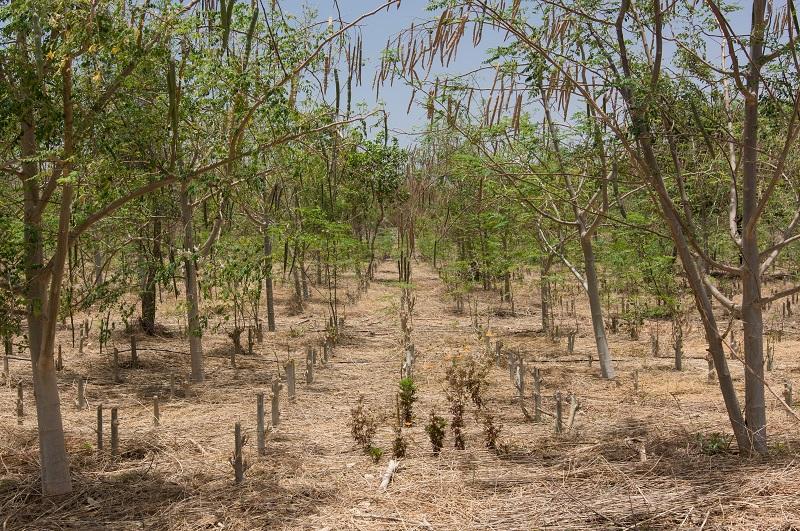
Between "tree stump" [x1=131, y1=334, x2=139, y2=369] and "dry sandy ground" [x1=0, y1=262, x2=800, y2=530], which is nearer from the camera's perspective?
"dry sandy ground" [x1=0, y1=262, x2=800, y2=530]

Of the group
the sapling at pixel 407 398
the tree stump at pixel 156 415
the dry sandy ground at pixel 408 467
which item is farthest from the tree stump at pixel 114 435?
the sapling at pixel 407 398


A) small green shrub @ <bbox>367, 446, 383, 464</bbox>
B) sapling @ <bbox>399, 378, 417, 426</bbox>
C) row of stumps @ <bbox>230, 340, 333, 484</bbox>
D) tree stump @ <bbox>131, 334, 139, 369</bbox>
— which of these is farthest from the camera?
tree stump @ <bbox>131, 334, 139, 369</bbox>

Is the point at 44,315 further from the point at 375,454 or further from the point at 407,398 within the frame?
Answer: the point at 407,398

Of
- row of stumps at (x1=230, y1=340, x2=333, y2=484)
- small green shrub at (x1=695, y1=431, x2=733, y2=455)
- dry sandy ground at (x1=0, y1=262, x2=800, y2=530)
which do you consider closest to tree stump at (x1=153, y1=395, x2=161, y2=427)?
dry sandy ground at (x1=0, y1=262, x2=800, y2=530)

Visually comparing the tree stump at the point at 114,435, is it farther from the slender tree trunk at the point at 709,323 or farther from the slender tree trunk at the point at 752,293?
the slender tree trunk at the point at 752,293

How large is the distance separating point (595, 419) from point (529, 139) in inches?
182

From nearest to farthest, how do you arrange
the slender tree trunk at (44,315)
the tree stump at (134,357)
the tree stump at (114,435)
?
the slender tree trunk at (44,315) → the tree stump at (114,435) → the tree stump at (134,357)

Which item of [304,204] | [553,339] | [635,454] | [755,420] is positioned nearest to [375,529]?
[635,454]

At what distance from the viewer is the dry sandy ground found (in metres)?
5.29

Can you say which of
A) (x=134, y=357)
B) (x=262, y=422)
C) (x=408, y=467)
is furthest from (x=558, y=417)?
(x=134, y=357)

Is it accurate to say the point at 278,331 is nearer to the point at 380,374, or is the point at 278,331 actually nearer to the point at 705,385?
the point at 380,374

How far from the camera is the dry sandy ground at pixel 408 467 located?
529 cm

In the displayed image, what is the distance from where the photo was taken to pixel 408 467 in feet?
21.2

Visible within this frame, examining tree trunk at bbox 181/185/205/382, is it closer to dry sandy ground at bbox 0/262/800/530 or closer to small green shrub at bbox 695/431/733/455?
dry sandy ground at bbox 0/262/800/530
